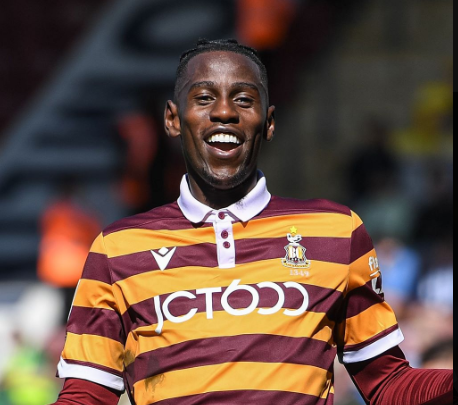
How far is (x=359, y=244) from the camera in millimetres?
2773

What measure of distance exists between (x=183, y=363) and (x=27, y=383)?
4206 millimetres

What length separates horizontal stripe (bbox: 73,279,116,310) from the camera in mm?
2740

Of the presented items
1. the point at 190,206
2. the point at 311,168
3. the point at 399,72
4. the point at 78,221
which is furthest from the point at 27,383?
the point at 399,72

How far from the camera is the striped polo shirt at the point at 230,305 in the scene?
2566 millimetres

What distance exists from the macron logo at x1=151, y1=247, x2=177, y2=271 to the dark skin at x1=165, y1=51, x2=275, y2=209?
0.24 m

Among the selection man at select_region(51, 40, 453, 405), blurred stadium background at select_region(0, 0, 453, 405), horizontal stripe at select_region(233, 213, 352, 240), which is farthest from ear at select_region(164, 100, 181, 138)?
blurred stadium background at select_region(0, 0, 453, 405)

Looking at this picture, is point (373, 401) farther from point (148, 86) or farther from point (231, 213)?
point (148, 86)

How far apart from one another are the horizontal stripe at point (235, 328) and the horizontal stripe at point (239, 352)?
0.01 metres

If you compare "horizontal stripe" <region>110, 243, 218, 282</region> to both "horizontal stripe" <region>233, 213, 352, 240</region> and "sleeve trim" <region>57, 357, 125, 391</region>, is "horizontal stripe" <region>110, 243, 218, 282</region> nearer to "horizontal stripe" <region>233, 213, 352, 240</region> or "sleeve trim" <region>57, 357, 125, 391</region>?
"horizontal stripe" <region>233, 213, 352, 240</region>

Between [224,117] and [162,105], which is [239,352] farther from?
[162,105]

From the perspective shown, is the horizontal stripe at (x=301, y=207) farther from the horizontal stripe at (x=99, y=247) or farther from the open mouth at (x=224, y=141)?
the horizontal stripe at (x=99, y=247)

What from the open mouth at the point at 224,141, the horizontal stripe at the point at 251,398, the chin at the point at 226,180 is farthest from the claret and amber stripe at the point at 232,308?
the open mouth at the point at 224,141

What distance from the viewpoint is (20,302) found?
793cm

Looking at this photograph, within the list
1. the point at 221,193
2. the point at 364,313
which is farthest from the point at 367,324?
the point at 221,193
